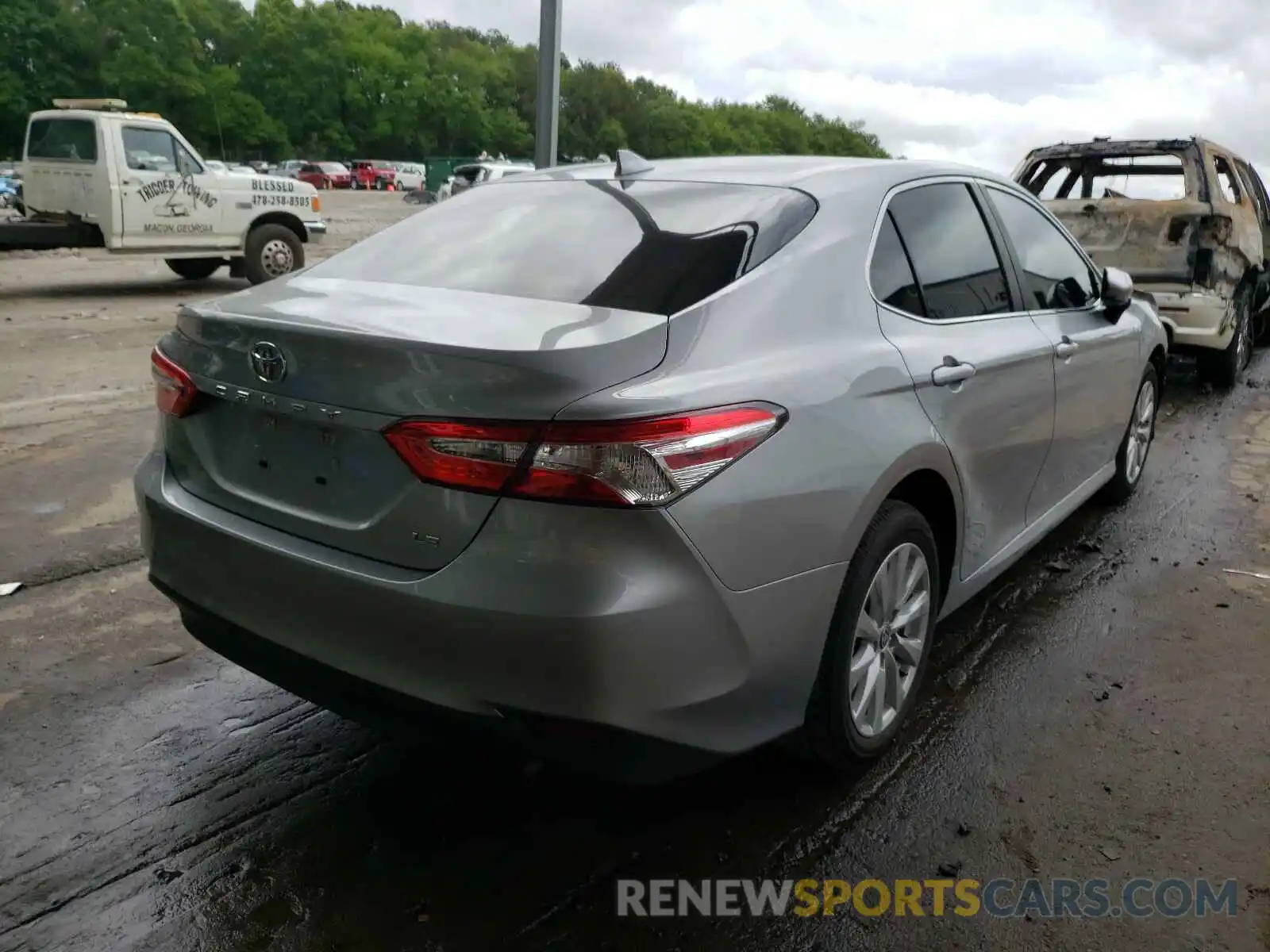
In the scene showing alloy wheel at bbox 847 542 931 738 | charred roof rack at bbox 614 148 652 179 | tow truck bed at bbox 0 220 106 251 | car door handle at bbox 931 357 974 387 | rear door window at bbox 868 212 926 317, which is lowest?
alloy wheel at bbox 847 542 931 738

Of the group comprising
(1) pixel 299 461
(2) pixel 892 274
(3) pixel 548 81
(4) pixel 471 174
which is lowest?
(1) pixel 299 461

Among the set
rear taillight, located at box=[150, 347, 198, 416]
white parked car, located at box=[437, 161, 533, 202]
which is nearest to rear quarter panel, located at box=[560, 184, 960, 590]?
rear taillight, located at box=[150, 347, 198, 416]

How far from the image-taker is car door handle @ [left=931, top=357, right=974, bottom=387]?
3.02 meters

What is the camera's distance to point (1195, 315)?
27.4 ft

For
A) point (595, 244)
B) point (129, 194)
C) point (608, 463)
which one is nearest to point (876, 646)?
point (608, 463)

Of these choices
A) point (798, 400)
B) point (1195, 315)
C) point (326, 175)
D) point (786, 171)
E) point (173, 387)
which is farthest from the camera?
point (326, 175)

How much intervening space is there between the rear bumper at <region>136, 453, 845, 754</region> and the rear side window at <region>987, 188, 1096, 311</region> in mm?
2009

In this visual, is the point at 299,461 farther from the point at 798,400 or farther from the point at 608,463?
the point at 798,400

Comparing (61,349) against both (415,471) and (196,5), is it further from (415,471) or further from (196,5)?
(196,5)

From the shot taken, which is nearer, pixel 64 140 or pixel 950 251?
pixel 950 251

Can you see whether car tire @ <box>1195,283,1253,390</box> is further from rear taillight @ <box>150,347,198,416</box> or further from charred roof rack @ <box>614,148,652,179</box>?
rear taillight @ <box>150,347,198,416</box>

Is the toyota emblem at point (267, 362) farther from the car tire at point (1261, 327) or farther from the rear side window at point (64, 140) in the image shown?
the rear side window at point (64, 140)

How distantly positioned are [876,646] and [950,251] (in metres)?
1.34

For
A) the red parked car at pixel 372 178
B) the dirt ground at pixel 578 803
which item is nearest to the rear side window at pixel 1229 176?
the dirt ground at pixel 578 803
